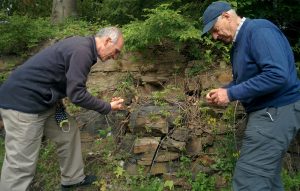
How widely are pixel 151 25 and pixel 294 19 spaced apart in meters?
2.21

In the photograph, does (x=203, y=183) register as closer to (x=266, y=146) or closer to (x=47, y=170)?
(x=266, y=146)

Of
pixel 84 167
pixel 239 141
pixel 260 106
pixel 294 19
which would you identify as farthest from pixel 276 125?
pixel 294 19

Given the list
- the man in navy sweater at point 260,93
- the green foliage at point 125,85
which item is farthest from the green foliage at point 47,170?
the man in navy sweater at point 260,93

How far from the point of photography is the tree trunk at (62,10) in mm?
9391

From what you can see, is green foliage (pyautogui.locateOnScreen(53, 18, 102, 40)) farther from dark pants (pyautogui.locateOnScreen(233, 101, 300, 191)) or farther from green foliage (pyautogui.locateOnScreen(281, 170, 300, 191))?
dark pants (pyautogui.locateOnScreen(233, 101, 300, 191))

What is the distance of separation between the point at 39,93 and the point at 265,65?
236 cm

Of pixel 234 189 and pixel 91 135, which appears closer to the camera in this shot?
pixel 234 189

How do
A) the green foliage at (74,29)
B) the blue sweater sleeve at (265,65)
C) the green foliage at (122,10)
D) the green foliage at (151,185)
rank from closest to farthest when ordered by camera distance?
1. the blue sweater sleeve at (265,65)
2. the green foliage at (151,185)
3. the green foliage at (122,10)
4. the green foliage at (74,29)

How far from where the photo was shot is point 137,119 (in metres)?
5.70

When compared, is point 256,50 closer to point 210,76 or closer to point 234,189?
point 234,189

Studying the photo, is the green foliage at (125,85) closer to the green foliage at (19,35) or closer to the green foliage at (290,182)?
the green foliage at (19,35)

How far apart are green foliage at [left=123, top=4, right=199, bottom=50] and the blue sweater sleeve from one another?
8.03 ft

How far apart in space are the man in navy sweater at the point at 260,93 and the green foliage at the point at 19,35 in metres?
4.69

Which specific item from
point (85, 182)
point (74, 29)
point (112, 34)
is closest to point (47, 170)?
point (85, 182)
